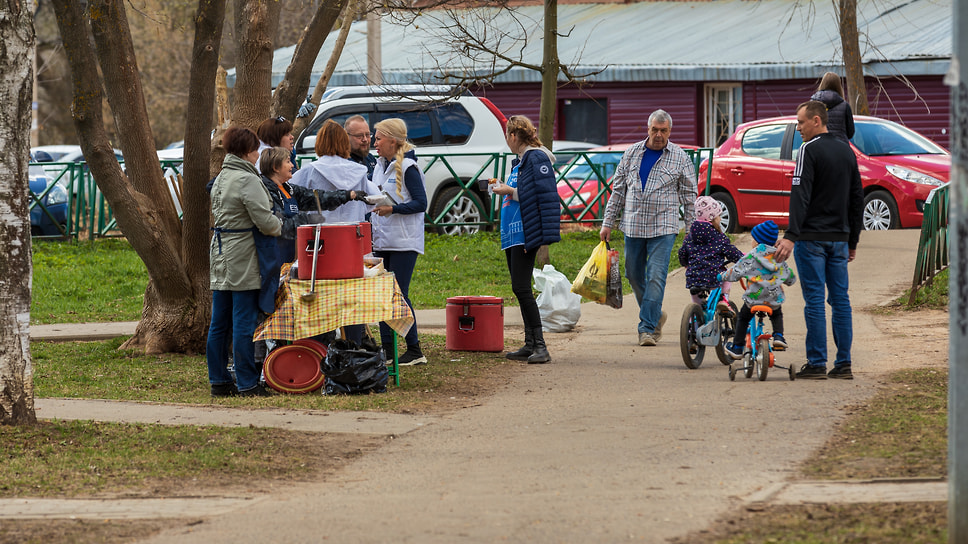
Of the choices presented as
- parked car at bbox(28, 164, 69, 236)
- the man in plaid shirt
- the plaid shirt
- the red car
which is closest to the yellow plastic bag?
the man in plaid shirt

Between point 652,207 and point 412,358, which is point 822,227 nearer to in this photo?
point 652,207

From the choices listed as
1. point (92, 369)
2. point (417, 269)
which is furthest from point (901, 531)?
point (417, 269)

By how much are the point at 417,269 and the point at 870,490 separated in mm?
10635

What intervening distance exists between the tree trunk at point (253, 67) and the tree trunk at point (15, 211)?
10.5 feet

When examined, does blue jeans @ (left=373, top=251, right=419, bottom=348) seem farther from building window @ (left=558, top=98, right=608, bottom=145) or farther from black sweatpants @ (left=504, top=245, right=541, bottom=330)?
building window @ (left=558, top=98, right=608, bottom=145)

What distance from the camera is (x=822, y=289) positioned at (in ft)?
26.9

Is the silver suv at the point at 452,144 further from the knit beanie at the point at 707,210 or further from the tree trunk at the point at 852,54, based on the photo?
the knit beanie at the point at 707,210

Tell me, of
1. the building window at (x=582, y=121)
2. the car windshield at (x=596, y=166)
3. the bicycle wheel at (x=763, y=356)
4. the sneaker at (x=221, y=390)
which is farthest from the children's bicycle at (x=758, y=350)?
the building window at (x=582, y=121)

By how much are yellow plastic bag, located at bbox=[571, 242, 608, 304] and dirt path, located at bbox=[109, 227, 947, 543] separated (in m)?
0.74

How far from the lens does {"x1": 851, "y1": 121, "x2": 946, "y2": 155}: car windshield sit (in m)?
16.8

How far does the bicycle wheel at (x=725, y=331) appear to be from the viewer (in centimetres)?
877

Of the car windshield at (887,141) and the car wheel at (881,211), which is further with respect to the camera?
the car windshield at (887,141)

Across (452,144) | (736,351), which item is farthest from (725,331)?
(452,144)

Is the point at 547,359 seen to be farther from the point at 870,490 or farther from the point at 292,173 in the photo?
the point at 870,490
